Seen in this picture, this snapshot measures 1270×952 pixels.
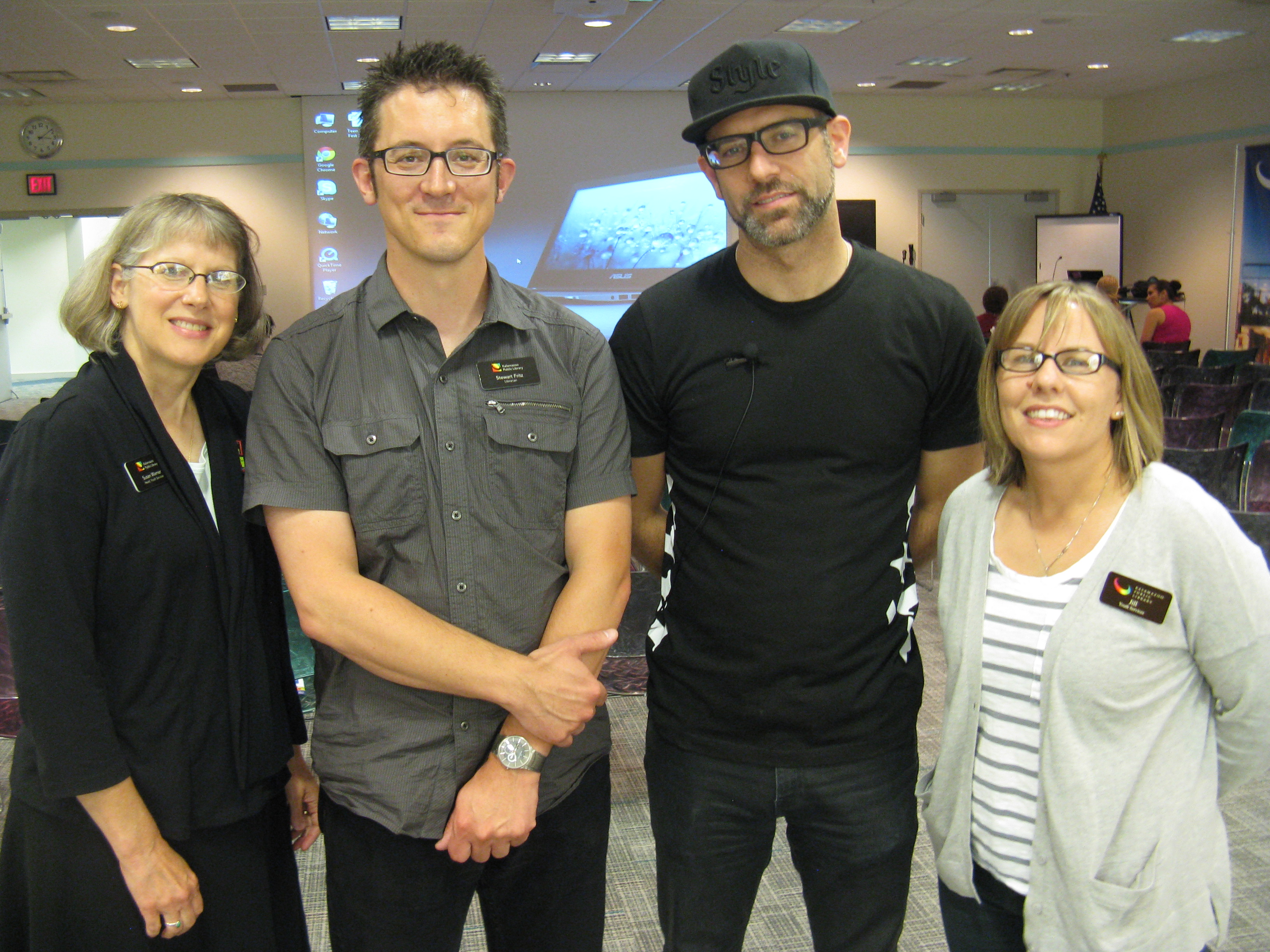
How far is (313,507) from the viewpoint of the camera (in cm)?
139

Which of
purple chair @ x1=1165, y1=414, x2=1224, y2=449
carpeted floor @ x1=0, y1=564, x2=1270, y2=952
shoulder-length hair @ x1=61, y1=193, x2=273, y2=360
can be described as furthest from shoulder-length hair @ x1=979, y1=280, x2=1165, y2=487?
purple chair @ x1=1165, y1=414, x2=1224, y2=449

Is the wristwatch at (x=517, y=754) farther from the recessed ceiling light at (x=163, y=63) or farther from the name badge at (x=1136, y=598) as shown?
the recessed ceiling light at (x=163, y=63)

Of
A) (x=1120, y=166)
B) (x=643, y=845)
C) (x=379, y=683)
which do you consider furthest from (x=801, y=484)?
(x=1120, y=166)

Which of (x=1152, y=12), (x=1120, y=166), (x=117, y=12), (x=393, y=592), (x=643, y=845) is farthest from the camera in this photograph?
(x=1120, y=166)

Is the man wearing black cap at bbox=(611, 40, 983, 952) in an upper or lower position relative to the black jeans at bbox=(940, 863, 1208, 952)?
upper

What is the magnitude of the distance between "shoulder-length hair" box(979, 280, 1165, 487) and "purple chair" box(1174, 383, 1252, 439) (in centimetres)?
528

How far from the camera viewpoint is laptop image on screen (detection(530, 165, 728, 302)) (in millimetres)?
12656

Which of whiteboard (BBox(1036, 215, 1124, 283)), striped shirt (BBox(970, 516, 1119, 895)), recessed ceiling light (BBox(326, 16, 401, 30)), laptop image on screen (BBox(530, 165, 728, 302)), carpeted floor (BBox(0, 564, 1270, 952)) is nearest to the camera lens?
striped shirt (BBox(970, 516, 1119, 895))

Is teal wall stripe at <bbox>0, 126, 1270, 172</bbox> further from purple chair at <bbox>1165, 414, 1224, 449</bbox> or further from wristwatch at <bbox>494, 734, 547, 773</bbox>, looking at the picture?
wristwatch at <bbox>494, 734, 547, 773</bbox>

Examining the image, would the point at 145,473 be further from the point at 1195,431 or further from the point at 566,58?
the point at 566,58

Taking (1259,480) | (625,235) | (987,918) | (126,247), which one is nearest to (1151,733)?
(987,918)

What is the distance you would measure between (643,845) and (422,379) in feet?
6.16

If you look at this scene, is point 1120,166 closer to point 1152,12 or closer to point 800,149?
point 1152,12

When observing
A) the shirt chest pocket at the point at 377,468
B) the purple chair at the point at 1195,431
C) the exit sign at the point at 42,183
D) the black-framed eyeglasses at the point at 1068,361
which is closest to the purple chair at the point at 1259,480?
the purple chair at the point at 1195,431
